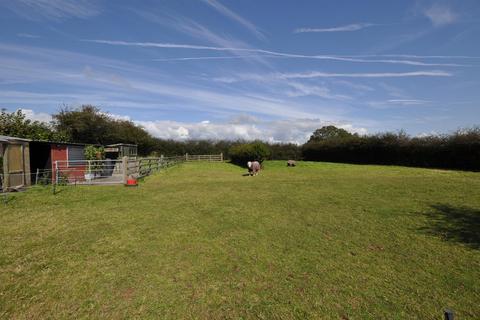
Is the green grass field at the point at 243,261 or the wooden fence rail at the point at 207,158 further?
the wooden fence rail at the point at 207,158

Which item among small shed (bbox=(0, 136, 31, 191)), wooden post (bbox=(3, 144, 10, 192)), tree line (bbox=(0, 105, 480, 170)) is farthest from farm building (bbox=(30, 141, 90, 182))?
tree line (bbox=(0, 105, 480, 170))

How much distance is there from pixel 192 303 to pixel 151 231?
10.6ft

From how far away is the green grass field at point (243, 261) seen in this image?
11.5 ft

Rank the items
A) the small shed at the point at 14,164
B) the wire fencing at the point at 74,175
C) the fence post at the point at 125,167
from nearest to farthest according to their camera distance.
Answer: the small shed at the point at 14,164 → the wire fencing at the point at 74,175 → the fence post at the point at 125,167

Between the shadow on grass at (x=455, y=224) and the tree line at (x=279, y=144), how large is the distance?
14.8 metres

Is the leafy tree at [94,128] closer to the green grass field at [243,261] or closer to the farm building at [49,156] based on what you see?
the farm building at [49,156]

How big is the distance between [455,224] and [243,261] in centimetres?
513

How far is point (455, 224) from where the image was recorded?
263 inches

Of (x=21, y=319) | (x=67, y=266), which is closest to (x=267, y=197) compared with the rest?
(x=67, y=266)

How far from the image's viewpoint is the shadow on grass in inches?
226

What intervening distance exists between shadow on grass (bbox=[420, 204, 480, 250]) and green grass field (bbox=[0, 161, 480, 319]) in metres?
0.04

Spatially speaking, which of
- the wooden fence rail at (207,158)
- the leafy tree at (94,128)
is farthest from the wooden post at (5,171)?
the wooden fence rail at (207,158)

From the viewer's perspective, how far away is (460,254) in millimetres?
4934

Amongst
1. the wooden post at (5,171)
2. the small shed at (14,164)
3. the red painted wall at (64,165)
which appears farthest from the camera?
the red painted wall at (64,165)
